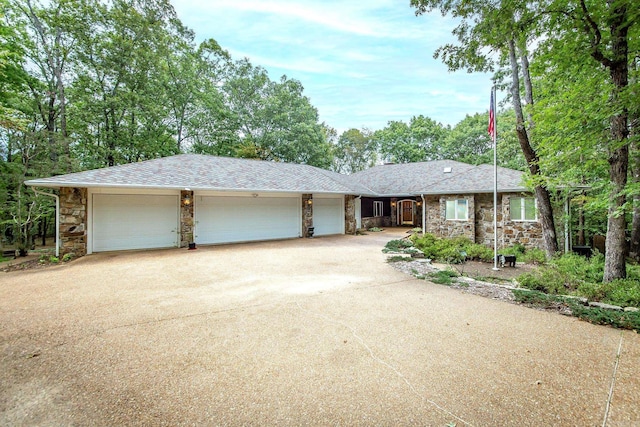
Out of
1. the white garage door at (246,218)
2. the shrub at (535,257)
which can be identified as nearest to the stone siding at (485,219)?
the shrub at (535,257)

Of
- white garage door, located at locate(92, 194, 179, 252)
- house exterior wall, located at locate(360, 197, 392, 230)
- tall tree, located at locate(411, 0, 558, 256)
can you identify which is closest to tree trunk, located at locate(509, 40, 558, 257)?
tall tree, located at locate(411, 0, 558, 256)

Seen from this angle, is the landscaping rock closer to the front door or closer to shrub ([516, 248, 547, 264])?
shrub ([516, 248, 547, 264])

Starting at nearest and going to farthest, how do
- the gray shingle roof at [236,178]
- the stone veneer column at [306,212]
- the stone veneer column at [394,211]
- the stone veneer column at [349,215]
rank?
the gray shingle roof at [236,178], the stone veneer column at [306,212], the stone veneer column at [349,215], the stone veneer column at [394,211]

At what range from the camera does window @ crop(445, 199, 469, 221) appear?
41.5 feet

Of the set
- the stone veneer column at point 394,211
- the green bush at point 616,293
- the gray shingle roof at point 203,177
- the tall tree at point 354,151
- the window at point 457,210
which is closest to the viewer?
the green bush at point 616,293

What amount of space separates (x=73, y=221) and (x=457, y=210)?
15.0 metres

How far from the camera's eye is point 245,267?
7.27m

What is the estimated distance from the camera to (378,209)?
20688 millimetres

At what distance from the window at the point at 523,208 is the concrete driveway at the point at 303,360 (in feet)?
27.5

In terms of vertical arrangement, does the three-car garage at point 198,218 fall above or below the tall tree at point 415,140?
below

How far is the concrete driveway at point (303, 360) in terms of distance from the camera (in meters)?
2.07

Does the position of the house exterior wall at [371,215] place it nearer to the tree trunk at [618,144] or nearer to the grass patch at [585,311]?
the tree trunk at [618,144]

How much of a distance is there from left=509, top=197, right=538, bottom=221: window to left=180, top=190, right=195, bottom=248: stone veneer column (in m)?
13.1

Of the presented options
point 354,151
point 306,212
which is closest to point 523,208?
point 306,212
